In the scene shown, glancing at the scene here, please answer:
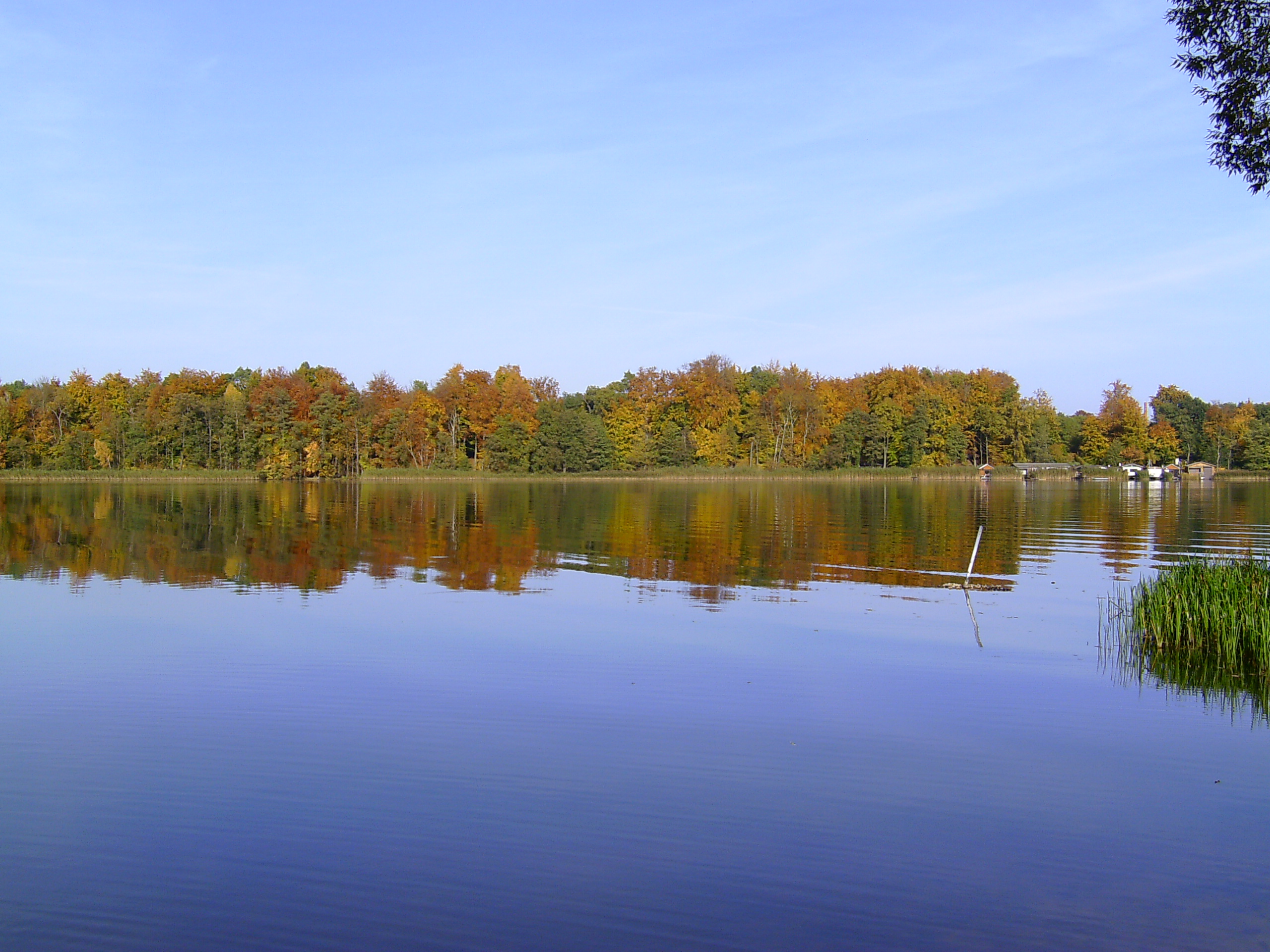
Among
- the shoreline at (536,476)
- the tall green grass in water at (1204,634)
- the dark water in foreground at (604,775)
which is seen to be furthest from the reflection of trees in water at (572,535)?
the shoreline at (536,476)

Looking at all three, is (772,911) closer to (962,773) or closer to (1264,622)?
(962,773)

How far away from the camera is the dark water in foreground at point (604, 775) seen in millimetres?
6070

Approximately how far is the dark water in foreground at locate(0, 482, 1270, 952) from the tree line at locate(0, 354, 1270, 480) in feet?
276

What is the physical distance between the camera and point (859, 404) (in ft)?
384

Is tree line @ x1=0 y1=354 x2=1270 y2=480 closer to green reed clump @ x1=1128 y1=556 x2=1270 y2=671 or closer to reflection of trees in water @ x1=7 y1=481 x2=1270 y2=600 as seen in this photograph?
reflection of trees in water @ x1=7 y1=481 x2=1270 y2=600

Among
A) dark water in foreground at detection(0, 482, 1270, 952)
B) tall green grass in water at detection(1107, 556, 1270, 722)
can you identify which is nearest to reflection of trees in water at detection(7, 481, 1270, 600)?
dark water in foreground at detection(0, 482, 1270, 952)

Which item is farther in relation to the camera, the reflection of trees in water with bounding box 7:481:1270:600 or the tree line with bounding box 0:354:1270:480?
the tree line with bounding box 0:354:1270:480

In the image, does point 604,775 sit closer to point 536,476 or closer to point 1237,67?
point 1237,67

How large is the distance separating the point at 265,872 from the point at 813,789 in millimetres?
4224

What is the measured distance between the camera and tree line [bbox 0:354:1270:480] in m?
99.9

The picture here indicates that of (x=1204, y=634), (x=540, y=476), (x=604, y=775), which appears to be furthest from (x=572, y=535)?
(x=540, y=476)

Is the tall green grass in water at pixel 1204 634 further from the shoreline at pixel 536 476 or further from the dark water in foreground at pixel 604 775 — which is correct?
the shoreline at pixel 536 476

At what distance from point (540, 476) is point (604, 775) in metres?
94.8

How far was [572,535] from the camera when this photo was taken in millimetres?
34406
